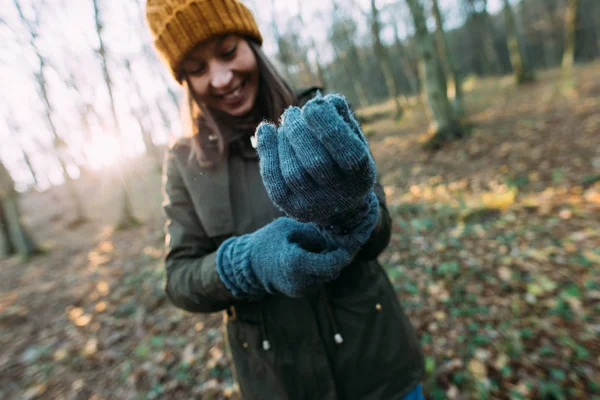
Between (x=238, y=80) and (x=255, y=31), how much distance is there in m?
0.35

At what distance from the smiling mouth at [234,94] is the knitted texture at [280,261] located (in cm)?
71

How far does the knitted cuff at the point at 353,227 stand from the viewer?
3.42 ft

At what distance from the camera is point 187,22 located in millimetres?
1395

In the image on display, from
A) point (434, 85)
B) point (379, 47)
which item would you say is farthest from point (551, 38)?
point (434, 85)

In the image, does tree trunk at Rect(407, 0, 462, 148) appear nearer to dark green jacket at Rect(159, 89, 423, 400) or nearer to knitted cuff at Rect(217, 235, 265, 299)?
dark green jacket at Rect(159, 89, 423, 400)

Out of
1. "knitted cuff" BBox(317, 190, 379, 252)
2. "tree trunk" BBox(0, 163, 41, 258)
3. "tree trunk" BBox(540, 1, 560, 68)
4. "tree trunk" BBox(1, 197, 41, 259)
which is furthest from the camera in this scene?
"tree trunk" BBox(540, 1, 560, 68)

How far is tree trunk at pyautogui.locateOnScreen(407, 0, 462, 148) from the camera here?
25.0 feet

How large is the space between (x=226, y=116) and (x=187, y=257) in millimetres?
760

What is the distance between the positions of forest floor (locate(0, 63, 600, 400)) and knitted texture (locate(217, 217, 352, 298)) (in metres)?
2.31

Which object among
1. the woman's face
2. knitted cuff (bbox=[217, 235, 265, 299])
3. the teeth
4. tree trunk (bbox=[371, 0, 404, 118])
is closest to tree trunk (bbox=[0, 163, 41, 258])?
the woman's face

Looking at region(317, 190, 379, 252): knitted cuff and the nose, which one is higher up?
the nose

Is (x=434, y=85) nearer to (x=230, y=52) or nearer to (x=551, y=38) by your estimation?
(x=230, y=52)

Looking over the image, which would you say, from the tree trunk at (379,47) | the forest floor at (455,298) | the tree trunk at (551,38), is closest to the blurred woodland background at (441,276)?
the forest floor at (455,298)

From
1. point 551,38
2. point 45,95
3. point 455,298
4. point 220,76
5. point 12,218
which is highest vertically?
point 45,95
